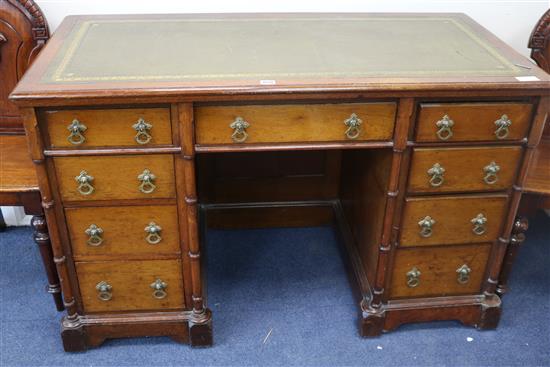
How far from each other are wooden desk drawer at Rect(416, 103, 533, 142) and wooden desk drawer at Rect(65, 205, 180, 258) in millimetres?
777

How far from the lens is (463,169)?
1773 millimetres

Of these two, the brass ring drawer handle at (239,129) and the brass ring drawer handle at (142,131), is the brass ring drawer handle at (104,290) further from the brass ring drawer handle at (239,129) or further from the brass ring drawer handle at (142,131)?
the brass ring drawer handle at (239,129)

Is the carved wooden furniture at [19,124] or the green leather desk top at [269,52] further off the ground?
the green leather desk top at [269,52]

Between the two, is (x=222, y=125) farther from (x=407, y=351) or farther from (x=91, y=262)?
(x=407, y=351)

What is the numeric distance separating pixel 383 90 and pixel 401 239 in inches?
21.0

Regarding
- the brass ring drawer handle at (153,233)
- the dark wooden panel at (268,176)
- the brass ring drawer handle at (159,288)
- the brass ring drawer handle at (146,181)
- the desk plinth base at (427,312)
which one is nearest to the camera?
the brass ring drawer handle at (146,181)

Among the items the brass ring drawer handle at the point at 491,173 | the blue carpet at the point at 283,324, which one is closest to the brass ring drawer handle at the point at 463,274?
the blue carpet at the point at 283,324

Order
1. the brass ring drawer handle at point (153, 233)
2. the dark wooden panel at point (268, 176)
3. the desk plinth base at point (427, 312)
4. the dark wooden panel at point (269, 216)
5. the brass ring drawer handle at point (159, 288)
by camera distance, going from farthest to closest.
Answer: the dark wooden panel at point (269, 216) → the dark wooden panel at point (268, 176) → the desk plinth base at point (427, 312) → the brass ring drawer handle at point (159, 288) → the brass ring drawer handle at point (153, 233)

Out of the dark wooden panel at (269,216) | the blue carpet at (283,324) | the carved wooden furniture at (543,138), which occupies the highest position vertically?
the carved wooden furniture at (543,138)

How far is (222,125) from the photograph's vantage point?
1.63 m

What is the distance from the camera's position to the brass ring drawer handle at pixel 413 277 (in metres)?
1.96

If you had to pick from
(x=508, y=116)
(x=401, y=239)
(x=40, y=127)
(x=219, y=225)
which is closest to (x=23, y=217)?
(x=219, y=225)

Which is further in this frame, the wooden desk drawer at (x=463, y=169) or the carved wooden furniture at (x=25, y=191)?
the carved wooden furniture at (x=25, y=191)

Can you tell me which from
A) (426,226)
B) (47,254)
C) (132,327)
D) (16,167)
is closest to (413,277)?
(426,226)
